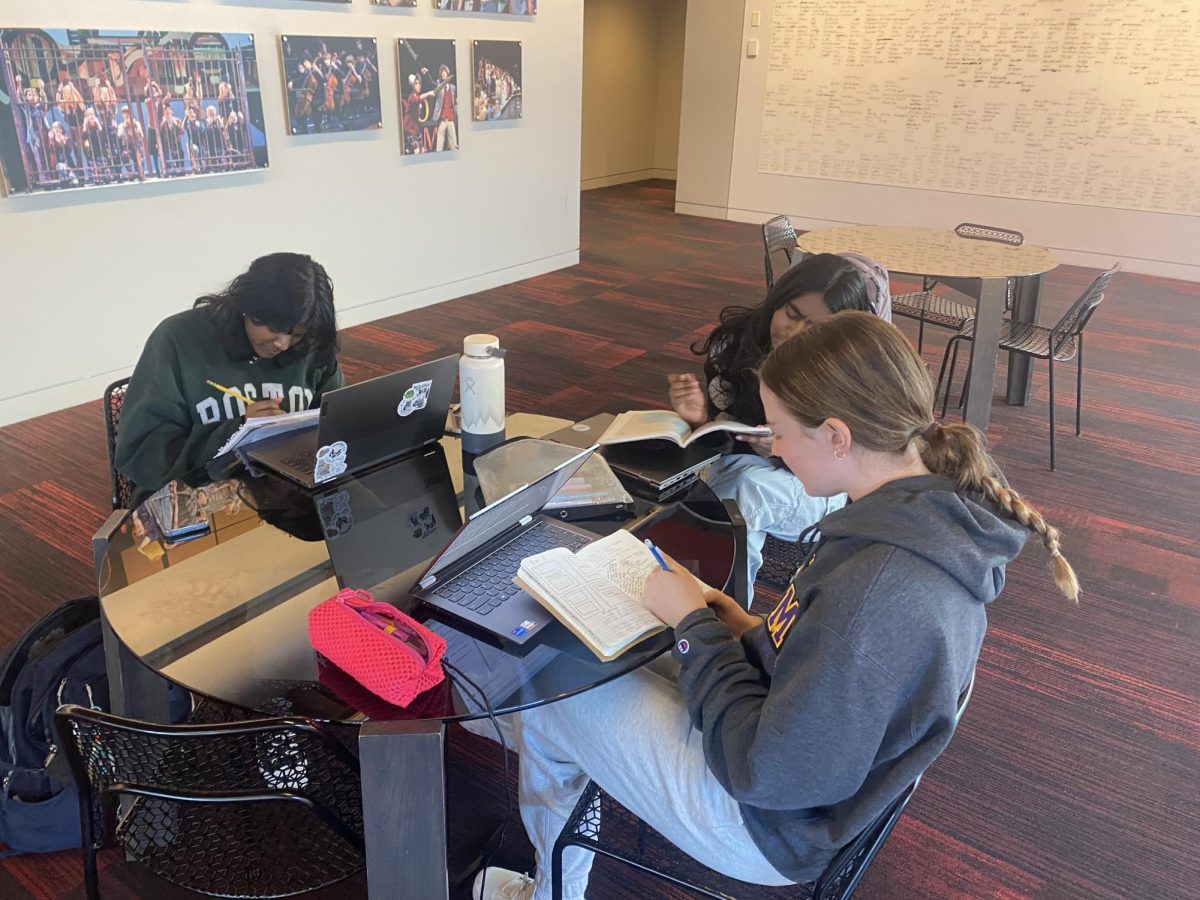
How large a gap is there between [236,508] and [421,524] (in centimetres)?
37

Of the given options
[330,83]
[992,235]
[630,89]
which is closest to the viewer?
[992,235]

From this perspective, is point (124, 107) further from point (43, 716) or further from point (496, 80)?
point (43, 716)

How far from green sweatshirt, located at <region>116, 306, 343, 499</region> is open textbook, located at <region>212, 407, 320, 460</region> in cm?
13

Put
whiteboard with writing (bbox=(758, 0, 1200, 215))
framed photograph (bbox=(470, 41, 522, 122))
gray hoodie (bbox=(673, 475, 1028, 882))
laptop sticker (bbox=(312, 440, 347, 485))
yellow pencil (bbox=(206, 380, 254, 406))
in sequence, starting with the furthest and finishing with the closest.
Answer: whiteboard with writing (bbox=(758, 0, 1200, 215)) → framed photograph (bbox=(470, 41, 522, 122)) → yellow pencil (bbox=(206, 380, 254, 406)) → laptop sticker (bbox=(312, 440, 347, 485)) → gray hoodie (bbox=(673, 475, 1028, 882))

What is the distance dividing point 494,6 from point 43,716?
4577 millimetres

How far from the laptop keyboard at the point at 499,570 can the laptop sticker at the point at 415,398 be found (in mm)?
388

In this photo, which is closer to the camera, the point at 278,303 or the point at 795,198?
the point at 278,303

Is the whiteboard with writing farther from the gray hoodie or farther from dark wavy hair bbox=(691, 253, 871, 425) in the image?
the gray hoodie

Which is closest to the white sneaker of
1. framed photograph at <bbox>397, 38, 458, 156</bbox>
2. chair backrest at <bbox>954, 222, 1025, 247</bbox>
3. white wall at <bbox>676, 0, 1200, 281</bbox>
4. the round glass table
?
the round glass table

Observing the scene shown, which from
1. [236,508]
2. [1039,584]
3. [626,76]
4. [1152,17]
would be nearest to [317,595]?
[236,508]

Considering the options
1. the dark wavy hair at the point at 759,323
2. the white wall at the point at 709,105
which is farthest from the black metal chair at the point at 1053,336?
the white wall at the point at 709,105

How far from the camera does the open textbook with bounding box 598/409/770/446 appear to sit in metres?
1.84

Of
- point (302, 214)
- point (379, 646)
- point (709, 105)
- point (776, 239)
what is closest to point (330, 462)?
point (379, 646)

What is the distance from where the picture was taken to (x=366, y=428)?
1.68m
